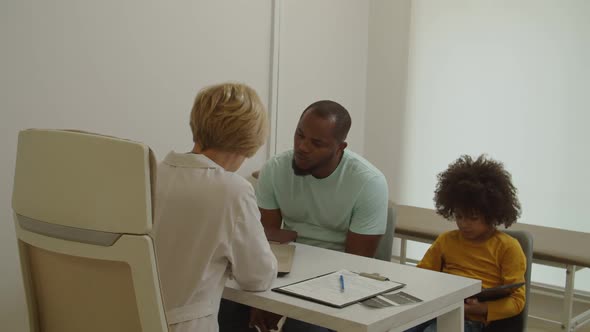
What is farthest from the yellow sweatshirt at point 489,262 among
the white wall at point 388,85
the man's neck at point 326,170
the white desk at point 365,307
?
the white wall at point 388,85

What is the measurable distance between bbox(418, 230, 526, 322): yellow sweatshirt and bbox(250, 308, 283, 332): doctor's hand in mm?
567

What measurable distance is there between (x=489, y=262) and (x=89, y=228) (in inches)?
59.7

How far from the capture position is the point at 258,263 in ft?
6.00

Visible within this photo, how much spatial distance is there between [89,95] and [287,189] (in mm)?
895

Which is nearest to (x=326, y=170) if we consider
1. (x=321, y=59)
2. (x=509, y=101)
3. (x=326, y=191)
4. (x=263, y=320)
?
(x=326, y=191)

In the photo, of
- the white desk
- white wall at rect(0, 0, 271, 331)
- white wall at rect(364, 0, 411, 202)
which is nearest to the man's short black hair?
the white desk

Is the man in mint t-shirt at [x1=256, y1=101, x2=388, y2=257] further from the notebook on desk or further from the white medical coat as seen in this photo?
the white medical coat

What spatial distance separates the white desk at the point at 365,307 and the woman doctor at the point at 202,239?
9 centimetres

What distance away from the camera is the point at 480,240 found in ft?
8.16

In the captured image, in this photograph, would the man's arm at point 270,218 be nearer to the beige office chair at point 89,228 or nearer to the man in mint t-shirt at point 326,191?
the man in mint t-shirt at point 326,191

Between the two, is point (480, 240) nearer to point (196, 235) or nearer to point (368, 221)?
point (368, 221)

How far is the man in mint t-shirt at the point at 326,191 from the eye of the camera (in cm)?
263

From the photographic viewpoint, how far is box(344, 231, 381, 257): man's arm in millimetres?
2590

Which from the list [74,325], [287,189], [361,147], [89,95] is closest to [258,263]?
[74,325]
